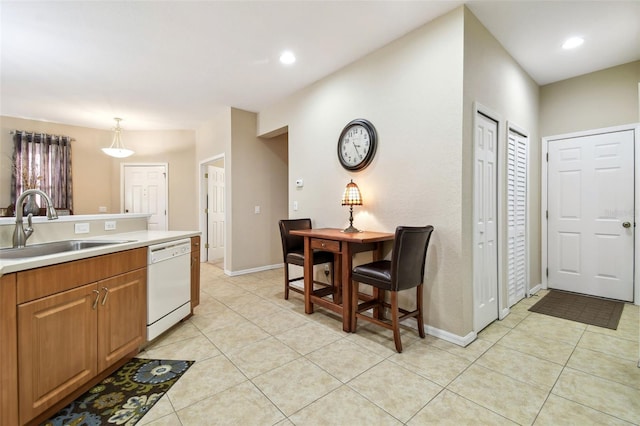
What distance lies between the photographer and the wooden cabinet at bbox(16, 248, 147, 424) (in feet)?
4.40

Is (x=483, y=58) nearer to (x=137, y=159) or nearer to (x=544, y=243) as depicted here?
(x=544, y=243)

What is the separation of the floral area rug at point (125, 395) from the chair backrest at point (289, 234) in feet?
5.30

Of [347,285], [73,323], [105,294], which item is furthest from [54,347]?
[347,285]

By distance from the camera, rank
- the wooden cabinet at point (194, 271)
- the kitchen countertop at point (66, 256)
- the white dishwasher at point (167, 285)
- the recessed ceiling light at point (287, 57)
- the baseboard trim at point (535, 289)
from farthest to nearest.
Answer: the baseboard trim at point (535, 289) → the recessed ceiling light at point (287, 57) → the wooden cabinet at point (194, 271) → the white dishwasher at point (167, 285) → the kitchen countertop at point (66, 256)

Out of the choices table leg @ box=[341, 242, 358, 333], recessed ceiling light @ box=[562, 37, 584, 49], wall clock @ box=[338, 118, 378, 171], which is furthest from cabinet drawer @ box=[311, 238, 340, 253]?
recessed ceiling light @ box=[562, 37, 584, 49]

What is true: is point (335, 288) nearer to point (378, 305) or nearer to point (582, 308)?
point (378, 305)

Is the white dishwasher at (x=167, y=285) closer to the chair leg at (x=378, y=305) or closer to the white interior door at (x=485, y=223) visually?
the chair leg at (x=378, y=305)

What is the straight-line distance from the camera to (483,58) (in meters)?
2.47

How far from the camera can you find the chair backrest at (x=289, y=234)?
3.35 m

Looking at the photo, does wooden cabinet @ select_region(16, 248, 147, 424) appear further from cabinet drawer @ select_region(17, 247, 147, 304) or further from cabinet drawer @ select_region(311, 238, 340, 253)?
cabinet drawer @ select_region(311, 238, 340, 253)

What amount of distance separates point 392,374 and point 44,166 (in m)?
6.67

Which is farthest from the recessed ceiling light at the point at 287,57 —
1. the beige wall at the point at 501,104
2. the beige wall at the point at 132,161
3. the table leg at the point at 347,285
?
the beige wall at the point at 132,161

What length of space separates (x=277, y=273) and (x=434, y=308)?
2850mm

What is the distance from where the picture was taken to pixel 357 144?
3023mm
